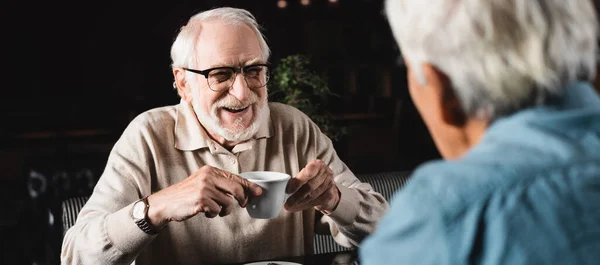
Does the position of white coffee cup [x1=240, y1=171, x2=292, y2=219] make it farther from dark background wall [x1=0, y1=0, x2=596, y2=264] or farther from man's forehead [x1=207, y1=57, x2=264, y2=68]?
dark background wall [x1=0, y1=0, x2=596, y2=264]

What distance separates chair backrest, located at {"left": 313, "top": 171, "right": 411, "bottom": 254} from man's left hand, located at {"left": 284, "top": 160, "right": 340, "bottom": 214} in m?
0.82

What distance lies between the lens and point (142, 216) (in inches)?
53.4

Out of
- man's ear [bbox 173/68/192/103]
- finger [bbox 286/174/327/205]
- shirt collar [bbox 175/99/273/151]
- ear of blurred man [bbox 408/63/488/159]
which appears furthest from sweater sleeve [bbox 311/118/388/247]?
ear of blurred man [bbox 408/63/488/159]

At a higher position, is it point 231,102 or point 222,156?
point 231,102

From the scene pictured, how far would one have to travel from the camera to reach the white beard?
1.71 m

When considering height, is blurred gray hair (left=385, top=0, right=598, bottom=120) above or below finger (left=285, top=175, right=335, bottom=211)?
above

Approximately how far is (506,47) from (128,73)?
750cm

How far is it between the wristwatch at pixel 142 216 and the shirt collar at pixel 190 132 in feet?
1.16

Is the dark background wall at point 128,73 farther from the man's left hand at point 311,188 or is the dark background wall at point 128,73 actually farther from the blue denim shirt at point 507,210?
the blue denim shirt at point 507,210

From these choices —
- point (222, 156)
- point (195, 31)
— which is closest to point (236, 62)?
point (195, 31)

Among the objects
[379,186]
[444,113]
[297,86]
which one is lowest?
[379,186]

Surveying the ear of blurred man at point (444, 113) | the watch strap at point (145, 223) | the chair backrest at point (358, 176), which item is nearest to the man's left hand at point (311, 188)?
the watch strap at point (145, 223)

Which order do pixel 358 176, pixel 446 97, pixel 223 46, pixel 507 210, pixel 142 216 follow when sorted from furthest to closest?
1. pixel 358 176
2. pixel 223 46
3. pixel 142 216
4. pixel 446 97
5. pixel 507 210

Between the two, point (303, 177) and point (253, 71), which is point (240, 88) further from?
point (303, 177)
